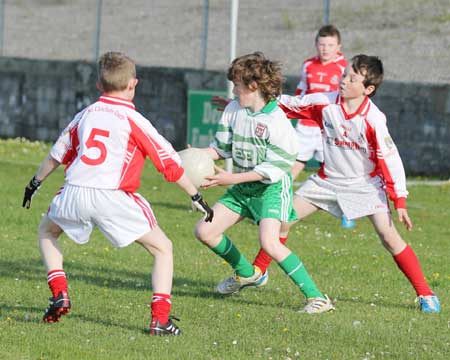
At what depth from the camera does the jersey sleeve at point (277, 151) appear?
788 centimetres

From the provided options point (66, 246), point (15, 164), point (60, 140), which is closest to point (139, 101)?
point (15, 164)

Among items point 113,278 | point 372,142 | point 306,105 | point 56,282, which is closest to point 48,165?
point 56,282

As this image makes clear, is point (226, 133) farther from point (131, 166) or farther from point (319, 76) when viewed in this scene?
point (319, 76)

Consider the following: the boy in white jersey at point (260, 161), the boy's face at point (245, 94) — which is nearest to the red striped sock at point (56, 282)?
the boy in white jersey at point (260, 161)

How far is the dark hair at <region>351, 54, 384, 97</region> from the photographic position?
8133 mm

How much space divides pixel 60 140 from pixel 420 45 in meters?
15.4

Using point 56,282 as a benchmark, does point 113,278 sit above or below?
below

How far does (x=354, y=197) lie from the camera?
8.30m

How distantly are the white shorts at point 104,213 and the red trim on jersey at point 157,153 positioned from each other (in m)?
0.28

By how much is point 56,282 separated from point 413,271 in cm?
270

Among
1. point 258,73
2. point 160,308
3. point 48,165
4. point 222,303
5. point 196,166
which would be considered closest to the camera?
point 160,308

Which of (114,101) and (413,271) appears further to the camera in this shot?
(413,271)

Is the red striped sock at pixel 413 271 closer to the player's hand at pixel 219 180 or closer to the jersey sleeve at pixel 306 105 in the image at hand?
the jersey sleeve at pixel 306 105

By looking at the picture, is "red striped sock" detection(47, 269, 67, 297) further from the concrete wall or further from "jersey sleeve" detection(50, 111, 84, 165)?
the concrete wall
